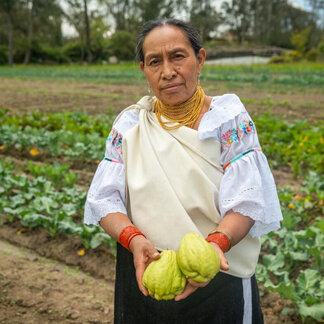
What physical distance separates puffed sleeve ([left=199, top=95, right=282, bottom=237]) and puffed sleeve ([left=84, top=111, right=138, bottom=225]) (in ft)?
1.22

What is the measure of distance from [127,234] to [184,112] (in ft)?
1.69

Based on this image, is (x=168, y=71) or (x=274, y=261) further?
(x=274, y=261)

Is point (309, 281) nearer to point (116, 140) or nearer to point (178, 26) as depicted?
point (116, 140)

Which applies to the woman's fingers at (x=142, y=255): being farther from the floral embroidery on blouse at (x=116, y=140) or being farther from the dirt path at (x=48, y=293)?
the dirt path at (x=48, y=293)

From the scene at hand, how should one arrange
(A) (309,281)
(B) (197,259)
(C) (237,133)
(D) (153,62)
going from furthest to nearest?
(A) (309,281)
(D) (153,62)
(C) (237,133)
(B) (197,259)

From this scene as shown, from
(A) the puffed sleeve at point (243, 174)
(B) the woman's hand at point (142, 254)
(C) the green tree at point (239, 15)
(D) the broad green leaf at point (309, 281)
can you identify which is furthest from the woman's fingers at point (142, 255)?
(C) the green tree at point (239, 15)

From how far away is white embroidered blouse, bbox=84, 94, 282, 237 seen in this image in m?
1.44

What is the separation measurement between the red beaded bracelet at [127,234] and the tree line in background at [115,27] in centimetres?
3074

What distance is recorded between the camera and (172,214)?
1.47 metres

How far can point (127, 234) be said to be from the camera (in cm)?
149

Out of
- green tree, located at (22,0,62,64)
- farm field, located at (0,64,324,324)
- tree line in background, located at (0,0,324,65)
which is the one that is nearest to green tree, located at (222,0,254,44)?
tree line in background, located at (0,0,324,65)

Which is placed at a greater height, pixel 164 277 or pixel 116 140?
pixel 116 140

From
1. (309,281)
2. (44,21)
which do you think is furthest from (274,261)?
(44,21)

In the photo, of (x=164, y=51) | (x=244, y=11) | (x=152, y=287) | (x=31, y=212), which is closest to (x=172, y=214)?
(x=152, y=287)
